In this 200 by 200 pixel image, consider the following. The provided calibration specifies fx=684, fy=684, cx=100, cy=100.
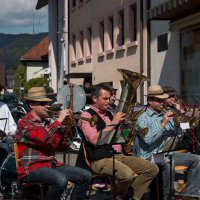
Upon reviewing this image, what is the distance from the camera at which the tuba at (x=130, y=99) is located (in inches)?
322

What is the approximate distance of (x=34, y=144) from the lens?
759cm

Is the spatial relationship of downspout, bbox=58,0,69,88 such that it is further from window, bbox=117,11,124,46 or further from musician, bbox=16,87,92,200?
musician, bbox=16,87,92,200

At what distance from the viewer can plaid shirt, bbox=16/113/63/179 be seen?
7504 mm

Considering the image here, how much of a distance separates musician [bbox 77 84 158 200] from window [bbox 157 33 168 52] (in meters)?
12.2

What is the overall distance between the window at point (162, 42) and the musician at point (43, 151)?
13.0m

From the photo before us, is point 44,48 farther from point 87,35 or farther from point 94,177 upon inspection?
point 94,177

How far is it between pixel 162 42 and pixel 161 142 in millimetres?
12445

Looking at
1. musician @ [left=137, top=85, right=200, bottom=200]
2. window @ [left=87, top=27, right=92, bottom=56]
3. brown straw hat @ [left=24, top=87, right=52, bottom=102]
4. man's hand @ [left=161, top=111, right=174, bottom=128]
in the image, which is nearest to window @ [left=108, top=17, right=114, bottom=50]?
window @ [left=87, top=27, right=92, bottom=56]

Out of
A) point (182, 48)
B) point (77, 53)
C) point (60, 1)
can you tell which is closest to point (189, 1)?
point (182, 48)

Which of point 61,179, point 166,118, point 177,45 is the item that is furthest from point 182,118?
point 177,45

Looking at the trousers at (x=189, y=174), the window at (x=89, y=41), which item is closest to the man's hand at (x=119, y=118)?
the trousers at (x=189, y=174)

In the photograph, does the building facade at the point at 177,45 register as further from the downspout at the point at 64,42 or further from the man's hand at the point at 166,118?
the downspout at the point at 64,42

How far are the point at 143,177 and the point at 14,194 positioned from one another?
65.7 inches

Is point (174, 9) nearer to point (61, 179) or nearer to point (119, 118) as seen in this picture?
point (119, 118)
